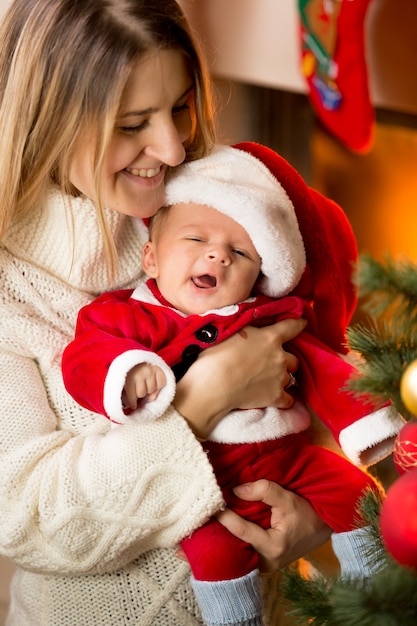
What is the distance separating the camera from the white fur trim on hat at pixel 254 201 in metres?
1.19

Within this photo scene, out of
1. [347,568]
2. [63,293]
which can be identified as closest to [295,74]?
[63,293]

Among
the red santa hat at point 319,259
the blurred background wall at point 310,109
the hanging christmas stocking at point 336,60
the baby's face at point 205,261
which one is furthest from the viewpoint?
the blurred background wall at point 310,109

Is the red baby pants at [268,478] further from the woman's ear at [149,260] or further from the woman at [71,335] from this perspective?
the woman's ear at [149,260]

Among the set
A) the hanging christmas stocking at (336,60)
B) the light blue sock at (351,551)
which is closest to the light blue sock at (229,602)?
the light blue sock at (351,551)

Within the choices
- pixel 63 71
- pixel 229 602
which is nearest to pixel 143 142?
pixel 63 71

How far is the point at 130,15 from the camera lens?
44.1 inches

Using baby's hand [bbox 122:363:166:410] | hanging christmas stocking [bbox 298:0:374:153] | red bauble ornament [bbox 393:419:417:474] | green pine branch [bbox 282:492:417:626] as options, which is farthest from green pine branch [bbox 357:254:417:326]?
hanging christmas stocking [bbox 298:0:374:153]

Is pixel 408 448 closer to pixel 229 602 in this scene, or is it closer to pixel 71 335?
pixel 229 602

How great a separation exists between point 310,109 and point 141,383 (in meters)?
2.16

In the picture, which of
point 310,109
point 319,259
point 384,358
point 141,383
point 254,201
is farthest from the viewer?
point 310,109

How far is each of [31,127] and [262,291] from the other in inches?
16.0

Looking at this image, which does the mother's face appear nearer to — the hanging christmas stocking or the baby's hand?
the baby's hand

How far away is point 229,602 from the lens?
3.59ft

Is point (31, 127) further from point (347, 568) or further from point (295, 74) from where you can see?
point (295, 74)
